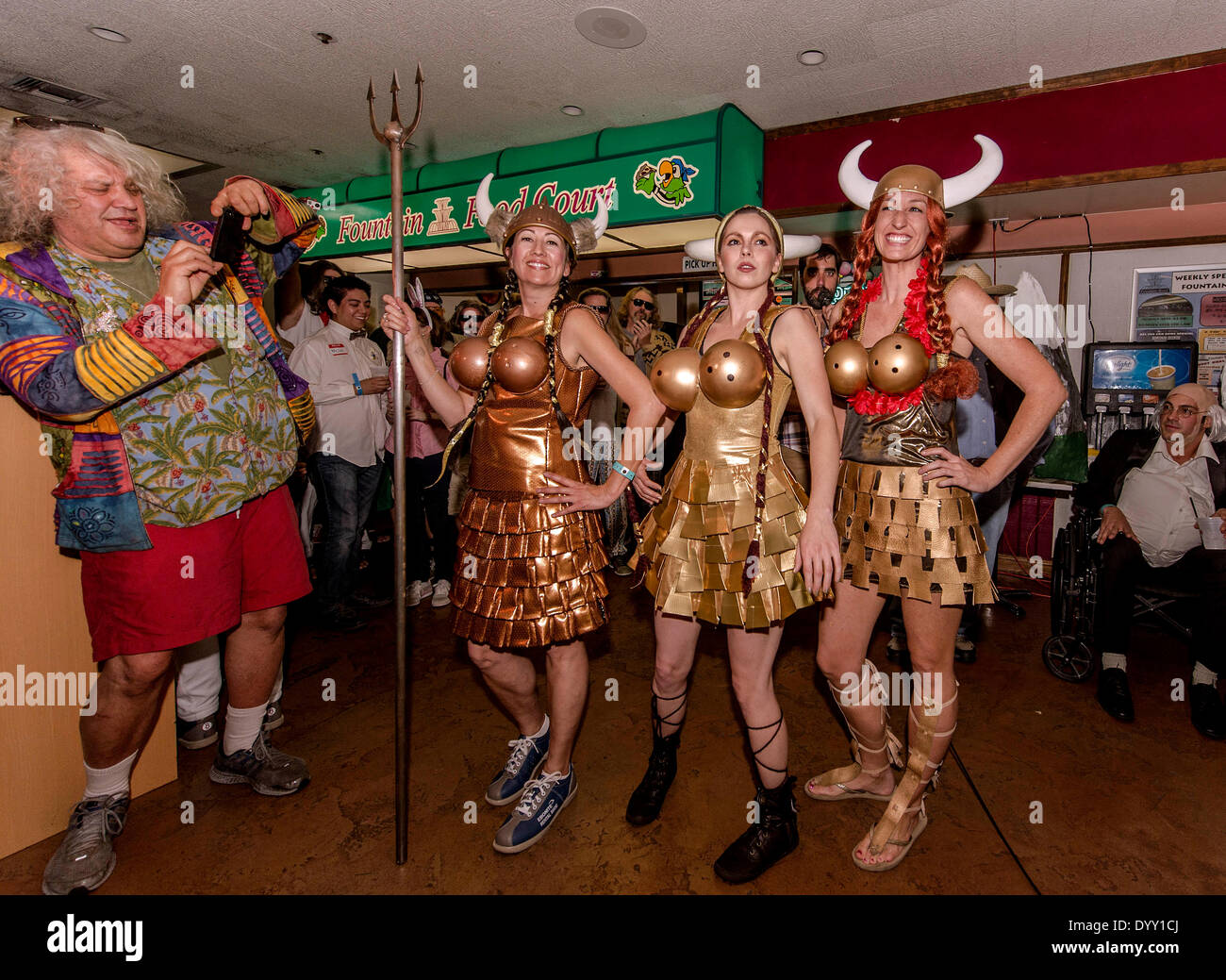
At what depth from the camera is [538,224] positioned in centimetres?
189

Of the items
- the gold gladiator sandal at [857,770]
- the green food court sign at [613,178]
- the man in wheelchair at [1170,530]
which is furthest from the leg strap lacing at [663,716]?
the green food court sign at [613,178]

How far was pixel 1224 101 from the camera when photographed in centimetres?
351

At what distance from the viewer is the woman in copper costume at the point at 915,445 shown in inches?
66.8

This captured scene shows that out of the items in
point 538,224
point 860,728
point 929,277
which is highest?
point 538,224

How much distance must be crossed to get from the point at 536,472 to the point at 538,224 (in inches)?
28.0

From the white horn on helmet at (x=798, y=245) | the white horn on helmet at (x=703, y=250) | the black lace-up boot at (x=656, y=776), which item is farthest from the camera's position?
the white horn on helmet at (x=703, y=250)

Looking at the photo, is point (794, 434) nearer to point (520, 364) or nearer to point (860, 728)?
point (860, 728)

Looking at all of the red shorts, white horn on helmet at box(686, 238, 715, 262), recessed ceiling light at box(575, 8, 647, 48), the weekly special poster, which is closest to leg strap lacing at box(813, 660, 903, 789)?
white horn on helmet at box(686, 238, 715, 262)

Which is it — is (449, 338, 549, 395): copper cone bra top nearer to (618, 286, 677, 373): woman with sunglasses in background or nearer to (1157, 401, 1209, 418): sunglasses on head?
(618, 286, 677, 373): woman with sunglasses in background

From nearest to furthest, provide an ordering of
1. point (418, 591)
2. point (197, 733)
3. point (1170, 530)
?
1. point (197, 733)
2. point (1170, 530)
3. point (418, 591)

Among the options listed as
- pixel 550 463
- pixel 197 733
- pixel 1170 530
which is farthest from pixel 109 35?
pixel 1170 530

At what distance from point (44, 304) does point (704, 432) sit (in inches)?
67.1

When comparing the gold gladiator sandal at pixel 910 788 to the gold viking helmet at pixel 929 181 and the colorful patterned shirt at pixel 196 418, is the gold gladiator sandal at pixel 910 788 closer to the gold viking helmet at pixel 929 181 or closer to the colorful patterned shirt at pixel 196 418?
the gold viking helmet at pixel 929 181
